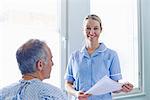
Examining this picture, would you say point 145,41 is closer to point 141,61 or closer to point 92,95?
point 141,61

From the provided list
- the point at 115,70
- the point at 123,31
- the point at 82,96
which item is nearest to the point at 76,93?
the point at 82,96

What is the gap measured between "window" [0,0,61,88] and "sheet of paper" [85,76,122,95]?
2.44ft

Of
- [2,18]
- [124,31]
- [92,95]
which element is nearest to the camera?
[92,95]

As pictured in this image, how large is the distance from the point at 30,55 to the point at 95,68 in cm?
75

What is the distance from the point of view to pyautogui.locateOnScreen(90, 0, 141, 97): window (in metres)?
3.11

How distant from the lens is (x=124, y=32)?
3395 millimetres

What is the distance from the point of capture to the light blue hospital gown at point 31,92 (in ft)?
4.14

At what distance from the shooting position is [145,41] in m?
3.52

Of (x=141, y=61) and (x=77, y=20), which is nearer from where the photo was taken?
(x=77, y=20)

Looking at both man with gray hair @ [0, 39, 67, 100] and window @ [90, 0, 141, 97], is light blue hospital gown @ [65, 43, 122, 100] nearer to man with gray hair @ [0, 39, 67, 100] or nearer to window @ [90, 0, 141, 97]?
man with gray hair @ [0, 39, 67, 100]

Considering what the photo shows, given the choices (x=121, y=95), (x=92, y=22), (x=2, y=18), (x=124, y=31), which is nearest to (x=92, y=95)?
(x=92, y=22)

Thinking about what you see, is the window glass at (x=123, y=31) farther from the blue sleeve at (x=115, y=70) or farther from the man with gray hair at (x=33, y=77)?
the man with gray hair at (x=33, y=77)

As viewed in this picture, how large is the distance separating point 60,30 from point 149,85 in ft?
5.31

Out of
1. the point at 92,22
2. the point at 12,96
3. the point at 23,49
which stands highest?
the point at 92,22
